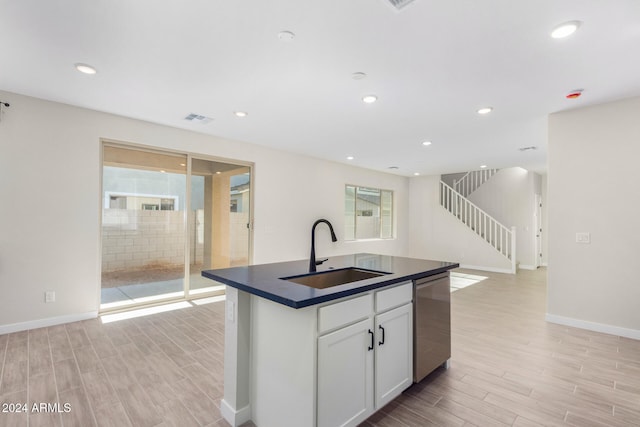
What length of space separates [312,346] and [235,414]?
0.81 metres

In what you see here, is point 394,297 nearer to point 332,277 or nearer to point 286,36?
point 332,277

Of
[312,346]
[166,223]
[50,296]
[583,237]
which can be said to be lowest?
[50,296]

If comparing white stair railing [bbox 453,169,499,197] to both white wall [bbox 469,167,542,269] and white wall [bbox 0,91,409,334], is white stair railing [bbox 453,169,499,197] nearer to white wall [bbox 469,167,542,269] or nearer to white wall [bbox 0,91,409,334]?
white wall [bbox 469,167,542,269]

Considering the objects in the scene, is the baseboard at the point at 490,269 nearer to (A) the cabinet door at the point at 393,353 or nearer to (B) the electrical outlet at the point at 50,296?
(A) the cabinet door at the point at 393,353

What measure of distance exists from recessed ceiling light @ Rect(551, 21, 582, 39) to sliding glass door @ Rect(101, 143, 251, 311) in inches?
177

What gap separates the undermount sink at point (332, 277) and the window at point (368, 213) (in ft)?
16.4

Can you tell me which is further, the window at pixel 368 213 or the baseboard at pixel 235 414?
the window at pixel 368 213

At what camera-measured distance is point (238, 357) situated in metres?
1.90

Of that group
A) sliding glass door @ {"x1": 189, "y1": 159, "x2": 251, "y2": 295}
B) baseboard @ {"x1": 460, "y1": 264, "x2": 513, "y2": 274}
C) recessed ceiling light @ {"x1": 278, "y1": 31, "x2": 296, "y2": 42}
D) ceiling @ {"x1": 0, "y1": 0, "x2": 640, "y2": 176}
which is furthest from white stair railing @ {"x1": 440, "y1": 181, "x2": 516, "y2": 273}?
recessed ceiling light @ {"x1": 278, "y1": 31, "x2": 296, "y2": 42}

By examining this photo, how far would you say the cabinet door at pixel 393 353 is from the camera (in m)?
1.96

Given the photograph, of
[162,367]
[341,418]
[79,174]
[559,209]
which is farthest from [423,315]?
[79,174]

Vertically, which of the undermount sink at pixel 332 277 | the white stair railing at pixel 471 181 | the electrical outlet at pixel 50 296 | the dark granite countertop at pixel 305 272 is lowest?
the electrical outlet at pixel 50 296

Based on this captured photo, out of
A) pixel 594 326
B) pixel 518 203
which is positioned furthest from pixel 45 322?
pixel 518 203

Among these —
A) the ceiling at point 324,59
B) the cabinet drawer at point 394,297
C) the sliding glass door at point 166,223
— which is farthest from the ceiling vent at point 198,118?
the cabinet drawer at point 394,297
